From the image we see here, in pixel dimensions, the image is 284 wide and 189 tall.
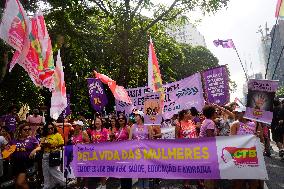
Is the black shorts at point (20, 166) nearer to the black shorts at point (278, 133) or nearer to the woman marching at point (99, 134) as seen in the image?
the woman marching at point (99, 134)

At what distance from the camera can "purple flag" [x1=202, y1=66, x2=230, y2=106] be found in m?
11.2

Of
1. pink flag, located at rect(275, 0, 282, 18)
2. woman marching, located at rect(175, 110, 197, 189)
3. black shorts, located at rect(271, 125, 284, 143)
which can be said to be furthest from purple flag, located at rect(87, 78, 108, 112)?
pink flag, located at rect(275, 0, 282, 18)

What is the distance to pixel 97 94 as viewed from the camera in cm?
1300

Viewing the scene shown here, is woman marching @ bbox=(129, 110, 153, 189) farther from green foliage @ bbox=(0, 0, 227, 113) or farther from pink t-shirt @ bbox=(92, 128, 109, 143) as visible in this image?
green foliage @ bbox=(0, 0, 227, 113)

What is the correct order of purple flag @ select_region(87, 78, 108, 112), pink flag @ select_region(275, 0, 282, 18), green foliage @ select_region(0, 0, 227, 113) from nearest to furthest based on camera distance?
1. pink flag @ select_region(275, 0, 282, 18)
2. purple flag @ select_region(87, 78, 108, 112)
3. green foliage @ select_region(0, 0, 227, 113)

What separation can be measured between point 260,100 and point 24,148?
5.60 metres

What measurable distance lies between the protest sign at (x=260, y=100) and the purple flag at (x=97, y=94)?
6198 mm

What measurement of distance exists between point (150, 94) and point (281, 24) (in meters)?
131

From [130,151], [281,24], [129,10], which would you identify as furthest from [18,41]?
[281,24]

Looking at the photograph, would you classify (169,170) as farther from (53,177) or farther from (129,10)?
(129,10)

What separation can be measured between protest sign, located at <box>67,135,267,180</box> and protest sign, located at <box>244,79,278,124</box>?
973mm

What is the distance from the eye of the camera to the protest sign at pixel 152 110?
8.66m

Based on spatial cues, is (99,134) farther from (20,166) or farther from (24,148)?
(20,166)

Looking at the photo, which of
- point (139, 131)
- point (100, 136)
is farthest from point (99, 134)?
point (139, 131)
